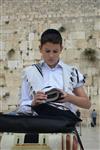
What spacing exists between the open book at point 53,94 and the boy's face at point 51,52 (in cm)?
30

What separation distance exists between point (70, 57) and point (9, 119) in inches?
643

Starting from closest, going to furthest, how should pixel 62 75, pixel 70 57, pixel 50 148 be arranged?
pixel 50 148, pixel 62 75, pixel 70 57

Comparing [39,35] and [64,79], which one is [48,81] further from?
[39,35]

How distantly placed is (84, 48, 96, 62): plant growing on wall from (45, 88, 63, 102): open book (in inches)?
631

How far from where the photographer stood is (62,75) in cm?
296

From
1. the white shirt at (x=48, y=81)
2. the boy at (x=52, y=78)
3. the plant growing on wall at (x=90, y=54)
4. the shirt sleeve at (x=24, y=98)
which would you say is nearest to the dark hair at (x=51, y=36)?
the boy at (x=52, y=78)

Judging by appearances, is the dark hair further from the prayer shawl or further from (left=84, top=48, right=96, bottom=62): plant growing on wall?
(left=84, top=48, right=96, bottom=62): plant growing on wall

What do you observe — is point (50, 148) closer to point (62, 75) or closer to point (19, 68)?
point (62, 75)

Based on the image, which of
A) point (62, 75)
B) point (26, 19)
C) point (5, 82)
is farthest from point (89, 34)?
point (62, 75)

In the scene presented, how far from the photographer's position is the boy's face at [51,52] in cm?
294

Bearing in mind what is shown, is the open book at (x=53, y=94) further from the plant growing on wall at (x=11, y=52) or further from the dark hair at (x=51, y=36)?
the plant growing on wall at (x=11, y=52)

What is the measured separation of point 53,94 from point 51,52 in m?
0.32

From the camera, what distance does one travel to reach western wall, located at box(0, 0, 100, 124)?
18.8 m

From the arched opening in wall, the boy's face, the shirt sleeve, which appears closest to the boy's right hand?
the shirt sleeve
